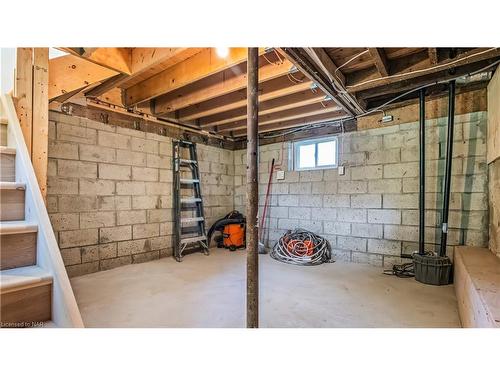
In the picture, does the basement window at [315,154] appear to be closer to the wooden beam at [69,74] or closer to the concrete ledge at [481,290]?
the concrete ledge at [481,290]

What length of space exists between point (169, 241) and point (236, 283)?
1.63m

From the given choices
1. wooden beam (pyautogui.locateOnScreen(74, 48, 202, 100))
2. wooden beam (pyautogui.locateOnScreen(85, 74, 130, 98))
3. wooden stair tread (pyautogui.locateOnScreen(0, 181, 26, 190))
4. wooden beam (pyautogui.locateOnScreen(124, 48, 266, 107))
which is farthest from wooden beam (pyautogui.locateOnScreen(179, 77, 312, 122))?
wooden stair tread (pyautogui.locateOnScreen(0, 181, 26, 190))

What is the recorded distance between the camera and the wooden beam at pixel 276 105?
3042 mm

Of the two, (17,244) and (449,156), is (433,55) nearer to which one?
(449,156)

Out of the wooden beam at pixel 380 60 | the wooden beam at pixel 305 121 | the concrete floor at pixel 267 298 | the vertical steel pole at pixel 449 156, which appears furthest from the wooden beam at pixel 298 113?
the concrete floor at pixel 267 298

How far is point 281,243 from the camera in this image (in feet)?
13.0

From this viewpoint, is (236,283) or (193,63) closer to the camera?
→ (193,63)

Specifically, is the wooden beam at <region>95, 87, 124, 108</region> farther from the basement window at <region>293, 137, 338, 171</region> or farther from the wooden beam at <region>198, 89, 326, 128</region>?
the basement window at <region>293, 137, 338, 171</region>

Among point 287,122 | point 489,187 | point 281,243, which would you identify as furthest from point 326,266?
point 287,122

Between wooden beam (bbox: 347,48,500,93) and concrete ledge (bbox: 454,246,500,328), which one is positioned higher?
wooden beam (bbox: 347,48,500,93)

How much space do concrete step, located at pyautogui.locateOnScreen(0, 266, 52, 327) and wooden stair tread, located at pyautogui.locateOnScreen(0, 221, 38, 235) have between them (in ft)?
0.47

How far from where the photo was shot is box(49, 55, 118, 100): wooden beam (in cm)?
193
